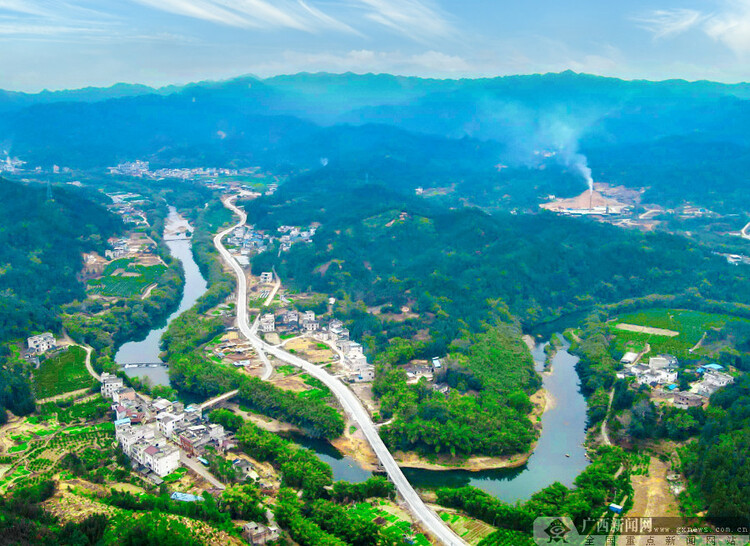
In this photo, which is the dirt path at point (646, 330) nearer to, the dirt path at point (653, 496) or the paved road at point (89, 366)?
the dirt path at point (653, 496)

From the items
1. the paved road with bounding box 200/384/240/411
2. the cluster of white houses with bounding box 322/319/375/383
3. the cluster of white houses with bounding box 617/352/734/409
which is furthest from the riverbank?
the cluster of white houses with bounding box 617/352/734/409

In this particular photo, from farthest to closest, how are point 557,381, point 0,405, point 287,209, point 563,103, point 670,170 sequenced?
point 563,103
point 670,170
point 287,209
point 557,381
point 0,405

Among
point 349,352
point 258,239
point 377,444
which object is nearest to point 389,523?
point 377,444

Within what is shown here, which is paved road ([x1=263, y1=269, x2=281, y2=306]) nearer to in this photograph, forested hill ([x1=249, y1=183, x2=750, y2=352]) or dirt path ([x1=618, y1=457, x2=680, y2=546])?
forested hill ([x1=249, y1=183, x2=750, y2=352])

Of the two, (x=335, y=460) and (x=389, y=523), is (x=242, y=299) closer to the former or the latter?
(x=335, y=460)

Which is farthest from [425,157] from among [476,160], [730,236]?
[730,236]

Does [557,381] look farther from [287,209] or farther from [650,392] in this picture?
[287,209]
